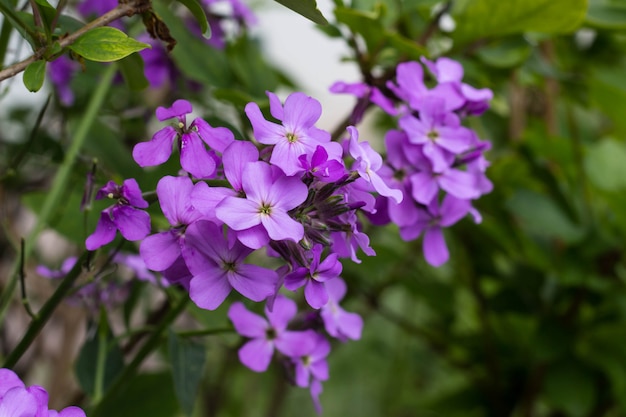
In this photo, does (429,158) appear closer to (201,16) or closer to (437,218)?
(437,218)

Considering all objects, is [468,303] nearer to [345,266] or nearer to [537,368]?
[537,368]

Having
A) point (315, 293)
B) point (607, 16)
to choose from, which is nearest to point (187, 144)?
point (315, 293)

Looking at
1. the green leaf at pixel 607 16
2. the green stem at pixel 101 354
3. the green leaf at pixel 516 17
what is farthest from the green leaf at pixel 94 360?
the green leaf at pixel 607 16

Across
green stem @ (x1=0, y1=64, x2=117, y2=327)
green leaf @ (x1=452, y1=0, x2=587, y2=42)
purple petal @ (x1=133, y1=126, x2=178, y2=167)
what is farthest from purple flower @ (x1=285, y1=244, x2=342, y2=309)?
green leaf @ (x1=452, y1=0, x2=587, y2=42)

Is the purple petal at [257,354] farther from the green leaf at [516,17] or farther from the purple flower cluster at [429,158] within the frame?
the green leaf at [516,17]

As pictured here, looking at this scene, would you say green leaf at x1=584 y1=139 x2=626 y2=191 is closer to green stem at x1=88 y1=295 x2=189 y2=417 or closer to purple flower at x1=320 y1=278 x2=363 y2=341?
purple flower at x1=320 y1=278 x2=363 y2=341
